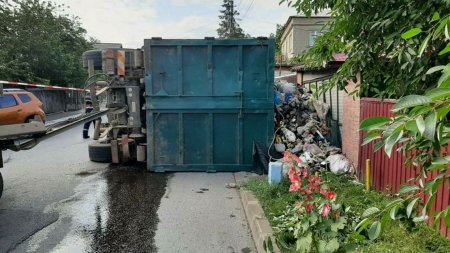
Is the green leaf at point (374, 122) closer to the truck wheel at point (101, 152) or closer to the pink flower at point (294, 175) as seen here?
the pink flower at point (294, 175)

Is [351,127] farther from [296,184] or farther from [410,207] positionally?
[410,207]

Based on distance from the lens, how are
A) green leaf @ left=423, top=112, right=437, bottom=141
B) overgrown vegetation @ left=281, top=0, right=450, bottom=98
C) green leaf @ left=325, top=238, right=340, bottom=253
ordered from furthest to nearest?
green leaf @ left=325, top=238, right=340, bottom=253 → overgrown vegetation @ left=281, top=0, right=450, bottom=98 → green leaf @ left=423, top=112, right=437, bottom=141

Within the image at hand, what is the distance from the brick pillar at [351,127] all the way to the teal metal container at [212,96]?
4.98 ft

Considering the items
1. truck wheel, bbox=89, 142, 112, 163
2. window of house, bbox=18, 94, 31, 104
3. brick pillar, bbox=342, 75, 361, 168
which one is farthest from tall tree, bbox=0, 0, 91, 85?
brick pillar, bbox=342, 75, 361, 168

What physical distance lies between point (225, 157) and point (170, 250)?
3.93 m

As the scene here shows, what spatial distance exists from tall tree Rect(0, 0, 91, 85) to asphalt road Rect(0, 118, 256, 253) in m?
17.2

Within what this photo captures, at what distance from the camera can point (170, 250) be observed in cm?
439

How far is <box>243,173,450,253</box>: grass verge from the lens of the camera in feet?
11.8

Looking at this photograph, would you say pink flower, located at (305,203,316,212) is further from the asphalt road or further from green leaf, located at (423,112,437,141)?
green leaf, located at (423,112,437,141)

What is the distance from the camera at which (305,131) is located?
891 cm

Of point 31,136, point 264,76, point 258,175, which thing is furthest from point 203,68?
point 31,136

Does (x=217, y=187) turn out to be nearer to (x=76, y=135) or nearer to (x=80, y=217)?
(x=80, y=217)

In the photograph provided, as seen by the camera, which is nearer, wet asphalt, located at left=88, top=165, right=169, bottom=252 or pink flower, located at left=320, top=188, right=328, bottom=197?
pink flower, located at left=320, top=188, right=328, bottom=197

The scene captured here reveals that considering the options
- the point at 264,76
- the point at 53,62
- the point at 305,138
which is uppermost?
the point at 53,62
